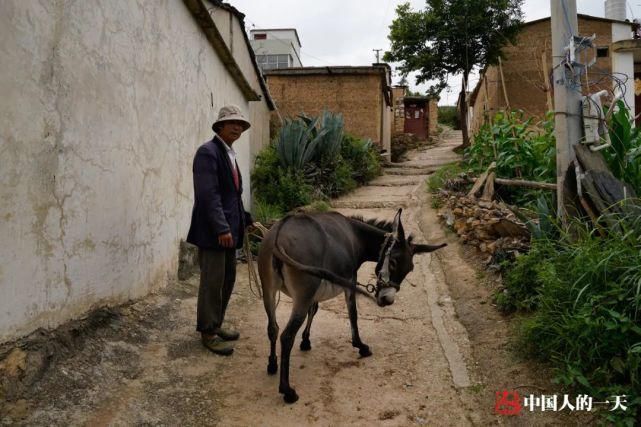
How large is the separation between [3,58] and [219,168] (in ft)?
5.39

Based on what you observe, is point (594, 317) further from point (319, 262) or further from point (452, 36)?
point (452, 36)

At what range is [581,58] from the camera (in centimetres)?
455

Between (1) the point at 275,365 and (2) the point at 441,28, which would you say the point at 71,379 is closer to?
(1) the point at 275,365

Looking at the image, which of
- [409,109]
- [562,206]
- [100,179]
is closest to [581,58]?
[562,206]

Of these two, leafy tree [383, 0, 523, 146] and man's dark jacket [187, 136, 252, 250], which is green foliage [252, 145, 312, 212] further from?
leafy tree [383, 0, 523, 146]

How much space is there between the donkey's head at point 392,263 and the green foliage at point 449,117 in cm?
3338

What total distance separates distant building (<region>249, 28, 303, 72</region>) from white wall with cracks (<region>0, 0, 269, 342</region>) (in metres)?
21.9

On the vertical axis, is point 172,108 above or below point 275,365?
above

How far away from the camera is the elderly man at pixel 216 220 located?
3.76 m

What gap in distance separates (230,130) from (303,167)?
7.06 meters

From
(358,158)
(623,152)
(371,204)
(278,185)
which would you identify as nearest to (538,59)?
(358,158)

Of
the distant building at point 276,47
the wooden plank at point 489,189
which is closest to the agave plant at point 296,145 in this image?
the wooden plank at point 489,189

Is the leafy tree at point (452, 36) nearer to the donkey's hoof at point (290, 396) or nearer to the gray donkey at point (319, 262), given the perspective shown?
the gray donkey at point (319, 262)

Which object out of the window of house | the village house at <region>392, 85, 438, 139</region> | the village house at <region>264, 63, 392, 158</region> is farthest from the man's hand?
the village house at <region>392, 85, 438, 139</region>
